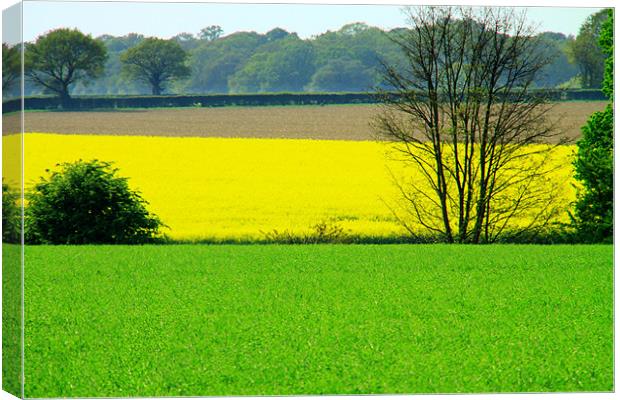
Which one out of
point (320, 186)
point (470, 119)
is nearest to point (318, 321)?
point (470, 119)

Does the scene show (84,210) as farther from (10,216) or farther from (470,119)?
(10,216)

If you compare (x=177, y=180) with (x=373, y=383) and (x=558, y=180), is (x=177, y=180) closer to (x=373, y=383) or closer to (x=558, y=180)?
(x=558, y=180)

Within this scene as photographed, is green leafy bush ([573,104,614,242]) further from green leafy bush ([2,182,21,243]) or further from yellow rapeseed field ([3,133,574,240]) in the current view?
green leafy bush ([2,182,21,243])

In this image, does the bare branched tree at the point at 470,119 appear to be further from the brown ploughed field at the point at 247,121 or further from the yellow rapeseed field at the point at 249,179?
the yellow rapeseed field at the point at 249,179

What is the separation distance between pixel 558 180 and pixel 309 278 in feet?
15.3

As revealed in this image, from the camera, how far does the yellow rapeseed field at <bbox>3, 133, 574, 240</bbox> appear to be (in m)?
13.2

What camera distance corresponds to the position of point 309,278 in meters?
10.1

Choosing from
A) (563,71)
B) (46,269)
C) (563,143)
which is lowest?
(46,269)

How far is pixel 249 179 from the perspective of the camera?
48.6 feet

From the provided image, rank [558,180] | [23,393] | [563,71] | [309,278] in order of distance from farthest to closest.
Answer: [558,180] → [563,71] → [309,278] → [23,393]

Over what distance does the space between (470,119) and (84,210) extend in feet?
15.0

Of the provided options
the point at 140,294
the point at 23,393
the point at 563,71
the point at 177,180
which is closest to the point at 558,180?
the point at 563,71

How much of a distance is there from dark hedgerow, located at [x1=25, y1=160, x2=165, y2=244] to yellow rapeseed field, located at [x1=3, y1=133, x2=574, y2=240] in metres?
0.41

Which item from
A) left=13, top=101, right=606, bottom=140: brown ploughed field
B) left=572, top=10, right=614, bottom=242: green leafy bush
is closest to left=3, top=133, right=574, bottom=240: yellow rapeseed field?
left=13, top=101, right=606, bottom=140: brown ploughed field
